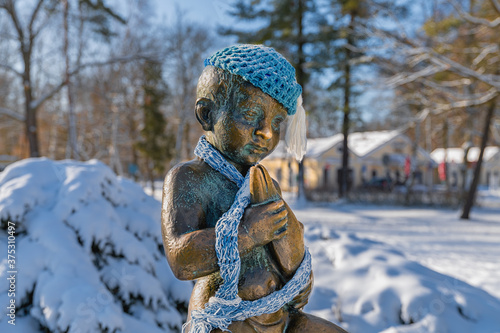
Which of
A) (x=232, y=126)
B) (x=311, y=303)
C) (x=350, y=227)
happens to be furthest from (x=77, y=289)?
(x=350, y=227)

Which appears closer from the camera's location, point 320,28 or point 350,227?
point 350,227

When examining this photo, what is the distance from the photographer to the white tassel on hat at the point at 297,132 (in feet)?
4.68

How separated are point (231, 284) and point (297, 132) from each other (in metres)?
0.71

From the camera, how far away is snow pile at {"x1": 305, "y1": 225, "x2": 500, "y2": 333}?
2.79m

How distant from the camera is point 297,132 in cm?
144

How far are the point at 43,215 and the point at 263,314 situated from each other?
2257mm

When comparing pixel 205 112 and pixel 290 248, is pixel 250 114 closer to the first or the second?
pixel 205 112

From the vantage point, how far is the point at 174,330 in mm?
2639

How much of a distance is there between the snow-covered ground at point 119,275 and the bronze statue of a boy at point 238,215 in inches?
57.3

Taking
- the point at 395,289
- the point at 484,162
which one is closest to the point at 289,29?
the point at 395,289

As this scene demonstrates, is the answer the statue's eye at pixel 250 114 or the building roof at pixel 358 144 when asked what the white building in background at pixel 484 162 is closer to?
the building roof at pixel 358 144

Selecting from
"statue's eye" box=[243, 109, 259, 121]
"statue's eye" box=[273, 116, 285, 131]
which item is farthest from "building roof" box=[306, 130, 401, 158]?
"statue's eye" box=[243, 109, 259, 121]

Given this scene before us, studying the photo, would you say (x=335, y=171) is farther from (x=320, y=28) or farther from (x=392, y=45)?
(x=392, y=45)

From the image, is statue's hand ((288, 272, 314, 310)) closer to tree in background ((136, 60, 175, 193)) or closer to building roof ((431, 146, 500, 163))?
tree in background ((136, 60, 175, 193))
